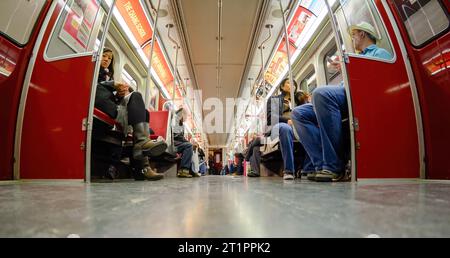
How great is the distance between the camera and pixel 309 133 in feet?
8.07

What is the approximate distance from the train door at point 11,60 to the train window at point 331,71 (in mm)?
4285

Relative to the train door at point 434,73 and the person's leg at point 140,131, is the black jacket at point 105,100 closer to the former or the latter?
the person's leg at point 140,131

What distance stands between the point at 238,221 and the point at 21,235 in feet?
1.21

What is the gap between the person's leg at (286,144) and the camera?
2.78 meters

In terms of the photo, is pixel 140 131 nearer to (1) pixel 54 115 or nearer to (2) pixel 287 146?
(1) pixel 54 115

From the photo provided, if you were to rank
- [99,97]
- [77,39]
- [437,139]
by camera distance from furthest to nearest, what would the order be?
1. [77,39]
2. [99,97]
3. [437,139]

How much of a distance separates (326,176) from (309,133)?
22.9 inches

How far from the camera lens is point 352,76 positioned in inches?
83.2

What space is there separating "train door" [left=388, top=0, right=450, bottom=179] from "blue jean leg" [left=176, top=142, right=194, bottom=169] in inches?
143

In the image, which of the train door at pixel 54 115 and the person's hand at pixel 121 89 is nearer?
the train door at pixel 54 115

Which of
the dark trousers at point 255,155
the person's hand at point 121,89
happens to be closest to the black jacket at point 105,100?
the person's hand at point 121,89

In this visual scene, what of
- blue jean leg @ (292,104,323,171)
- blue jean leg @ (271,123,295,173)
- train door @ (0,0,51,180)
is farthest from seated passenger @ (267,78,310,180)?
train door @ (0,0,51,180)

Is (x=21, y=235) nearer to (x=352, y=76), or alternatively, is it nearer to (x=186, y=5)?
(x=352, y=76)
